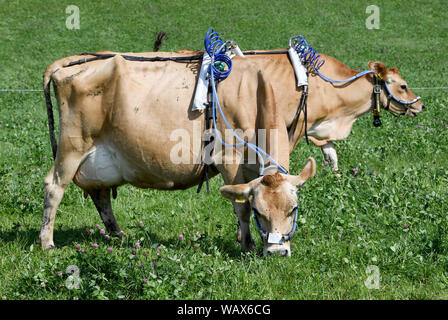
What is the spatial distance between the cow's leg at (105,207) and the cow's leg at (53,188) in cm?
54

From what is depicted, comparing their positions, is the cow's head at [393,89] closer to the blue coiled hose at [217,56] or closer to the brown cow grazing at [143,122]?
the brown cow grazing at [143,122]

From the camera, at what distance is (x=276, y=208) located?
17.5ft

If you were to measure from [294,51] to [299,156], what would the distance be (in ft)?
9.16

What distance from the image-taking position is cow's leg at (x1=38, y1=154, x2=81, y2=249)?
6.70 metres

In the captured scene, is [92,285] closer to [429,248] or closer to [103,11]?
[429,248]

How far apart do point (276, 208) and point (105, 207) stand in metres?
2.81

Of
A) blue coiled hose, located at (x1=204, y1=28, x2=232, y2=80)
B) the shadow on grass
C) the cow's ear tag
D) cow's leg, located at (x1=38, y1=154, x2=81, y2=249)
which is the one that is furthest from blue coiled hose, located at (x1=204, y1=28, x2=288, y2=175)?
cow's leg, located at (x1=38, y1=154, x2=81, y2=249)

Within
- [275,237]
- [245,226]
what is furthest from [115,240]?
[275,237]

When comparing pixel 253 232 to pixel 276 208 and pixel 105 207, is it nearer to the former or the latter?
pixel 276 208

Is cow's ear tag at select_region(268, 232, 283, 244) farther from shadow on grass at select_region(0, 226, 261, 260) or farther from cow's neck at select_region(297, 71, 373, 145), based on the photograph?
cow's neck at select_region(297, 71, 373, 145)

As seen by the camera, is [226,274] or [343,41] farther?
[343,41]

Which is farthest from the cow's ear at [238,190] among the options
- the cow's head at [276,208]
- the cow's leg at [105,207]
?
the cow's leg at [105,207]

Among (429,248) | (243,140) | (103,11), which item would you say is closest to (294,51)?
(243,140)

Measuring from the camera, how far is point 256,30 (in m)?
31.9
